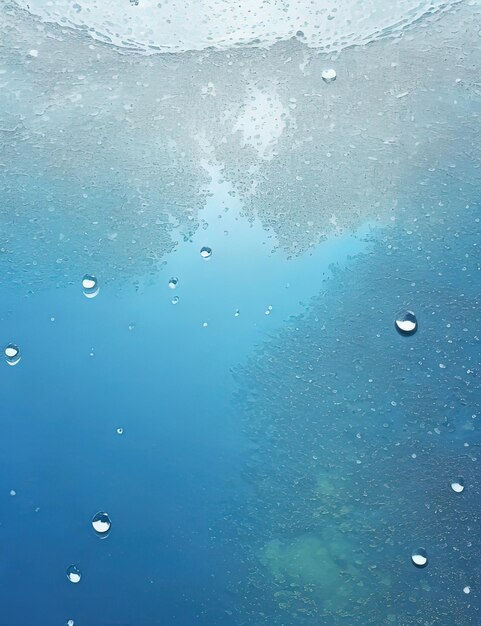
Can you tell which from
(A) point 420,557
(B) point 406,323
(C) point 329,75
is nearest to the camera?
(A) point 420,557

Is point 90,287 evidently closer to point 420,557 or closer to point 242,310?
point 242,310

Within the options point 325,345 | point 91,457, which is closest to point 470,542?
point 325,345

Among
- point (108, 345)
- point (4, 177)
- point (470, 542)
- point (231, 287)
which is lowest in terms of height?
point (470, 542)

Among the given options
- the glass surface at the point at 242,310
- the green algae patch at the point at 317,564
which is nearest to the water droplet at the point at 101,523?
the glass surface at the point at 242,310

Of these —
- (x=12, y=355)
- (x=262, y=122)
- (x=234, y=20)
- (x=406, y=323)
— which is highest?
(x=234, y=20)

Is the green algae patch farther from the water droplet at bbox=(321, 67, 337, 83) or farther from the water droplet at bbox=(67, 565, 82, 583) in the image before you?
the water droplet at bbox=(321, 67, 337, 83)

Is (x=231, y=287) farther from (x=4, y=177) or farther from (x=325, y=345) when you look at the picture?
(x=4, y=177)

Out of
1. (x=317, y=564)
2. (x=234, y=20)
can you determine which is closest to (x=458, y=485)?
(x=317, y=564)

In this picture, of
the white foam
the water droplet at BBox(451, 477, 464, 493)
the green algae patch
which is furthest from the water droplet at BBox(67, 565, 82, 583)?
the white foam
